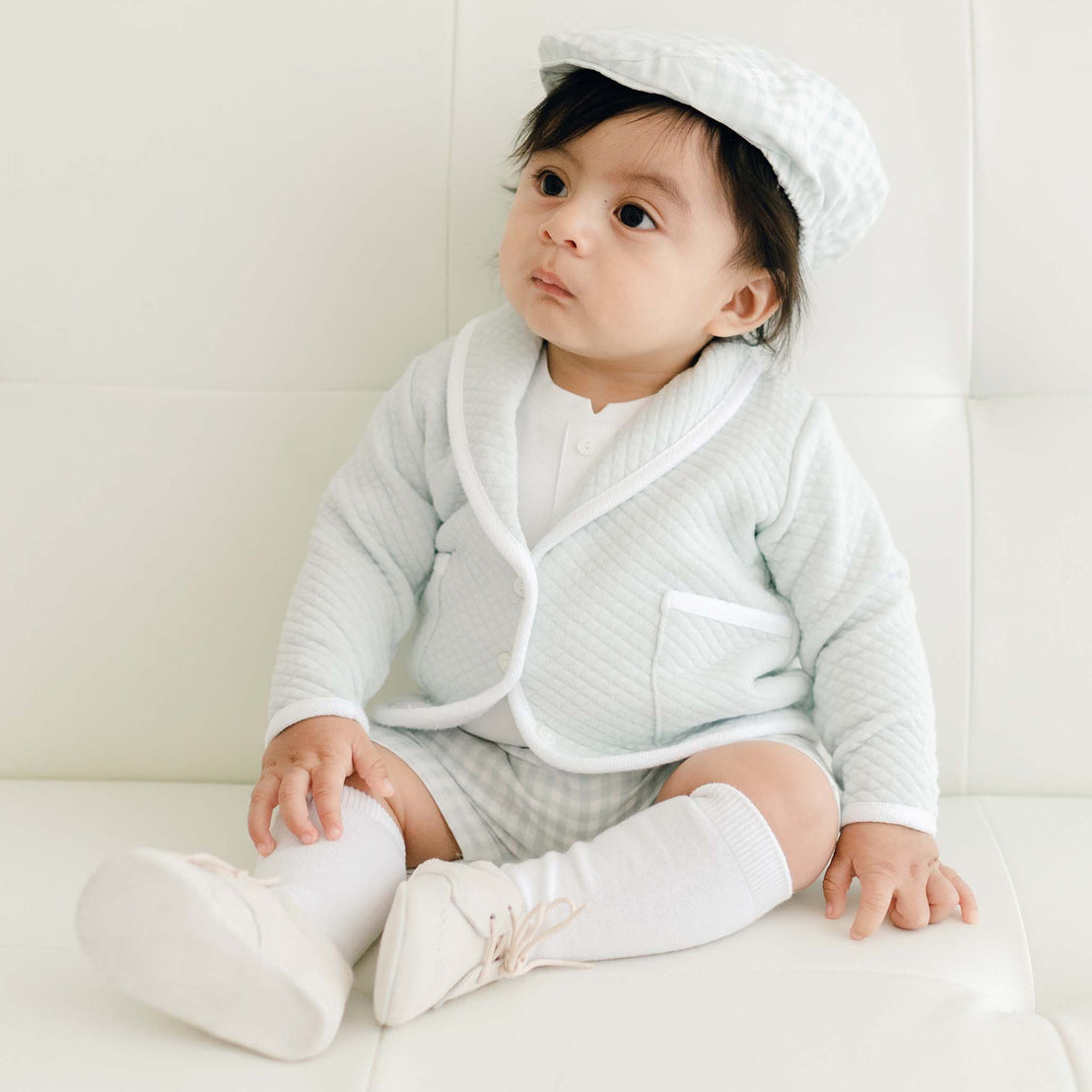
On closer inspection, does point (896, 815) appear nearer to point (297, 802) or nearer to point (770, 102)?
point (297, 802)

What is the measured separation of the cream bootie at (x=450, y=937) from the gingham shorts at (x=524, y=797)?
0.54 ft

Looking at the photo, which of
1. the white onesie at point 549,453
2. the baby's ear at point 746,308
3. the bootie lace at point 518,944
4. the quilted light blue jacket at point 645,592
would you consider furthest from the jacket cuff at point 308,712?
the baby's ear at point 746,308

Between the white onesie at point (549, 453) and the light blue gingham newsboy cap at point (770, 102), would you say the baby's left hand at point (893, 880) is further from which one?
the light blue gingham newsboy cap at point (770, 102)

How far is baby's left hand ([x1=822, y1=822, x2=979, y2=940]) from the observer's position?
0.94 m

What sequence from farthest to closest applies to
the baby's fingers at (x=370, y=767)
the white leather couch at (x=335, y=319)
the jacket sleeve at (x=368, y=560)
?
1. the white leather couch at (x=335, y=319)
2. the jacket sleeve at (x=368, y=560)
3. the baby's fingers at (x=370, y=767)

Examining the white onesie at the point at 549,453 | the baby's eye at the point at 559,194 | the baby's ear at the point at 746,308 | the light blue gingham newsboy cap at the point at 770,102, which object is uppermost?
the light blue gingham newsboy cap at the point at 770,102

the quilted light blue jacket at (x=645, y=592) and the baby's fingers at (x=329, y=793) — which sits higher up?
the quilted light blue jacket at (x=645, y=592)

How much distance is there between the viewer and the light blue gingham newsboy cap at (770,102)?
99cm

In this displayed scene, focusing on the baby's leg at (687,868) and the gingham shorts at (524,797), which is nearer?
the baby's leg at (687,868)

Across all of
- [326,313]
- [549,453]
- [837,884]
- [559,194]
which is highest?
[559,194]

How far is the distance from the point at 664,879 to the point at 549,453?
403 mm

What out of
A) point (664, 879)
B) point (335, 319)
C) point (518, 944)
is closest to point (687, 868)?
point (664, 879)

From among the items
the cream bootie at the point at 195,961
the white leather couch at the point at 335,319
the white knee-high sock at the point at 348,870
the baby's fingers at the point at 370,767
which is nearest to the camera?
the cream bootie at the point at 195,961

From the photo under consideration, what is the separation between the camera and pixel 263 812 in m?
0.96
